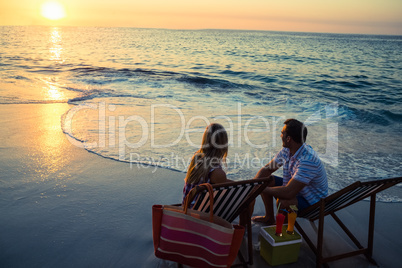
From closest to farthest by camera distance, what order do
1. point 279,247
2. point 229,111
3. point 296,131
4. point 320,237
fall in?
point 320,237
point 279,247
point 296,131
point 229,111

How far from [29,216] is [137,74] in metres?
16.8

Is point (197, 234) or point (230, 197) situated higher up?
point (230, 197)

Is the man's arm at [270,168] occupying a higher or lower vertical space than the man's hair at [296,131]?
lower

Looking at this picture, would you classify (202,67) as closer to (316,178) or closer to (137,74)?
(137,74)

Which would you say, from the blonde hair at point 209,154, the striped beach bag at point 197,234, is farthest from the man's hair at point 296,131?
the striped beach bag at point 197,234

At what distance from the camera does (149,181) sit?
16.6 ft

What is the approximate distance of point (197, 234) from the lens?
2551mm

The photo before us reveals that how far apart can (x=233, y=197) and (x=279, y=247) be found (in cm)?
70

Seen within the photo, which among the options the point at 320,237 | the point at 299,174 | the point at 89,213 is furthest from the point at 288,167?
the point at 89,213

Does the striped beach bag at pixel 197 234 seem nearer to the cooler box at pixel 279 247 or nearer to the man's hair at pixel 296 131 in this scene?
the cooler box at pixel 279 247

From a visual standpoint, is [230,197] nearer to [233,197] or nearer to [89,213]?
[233,197]

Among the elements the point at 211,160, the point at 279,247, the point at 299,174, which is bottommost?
the point at 279,247

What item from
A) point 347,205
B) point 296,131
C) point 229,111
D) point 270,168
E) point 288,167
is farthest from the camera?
point 229,111

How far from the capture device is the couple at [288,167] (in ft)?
10.2
